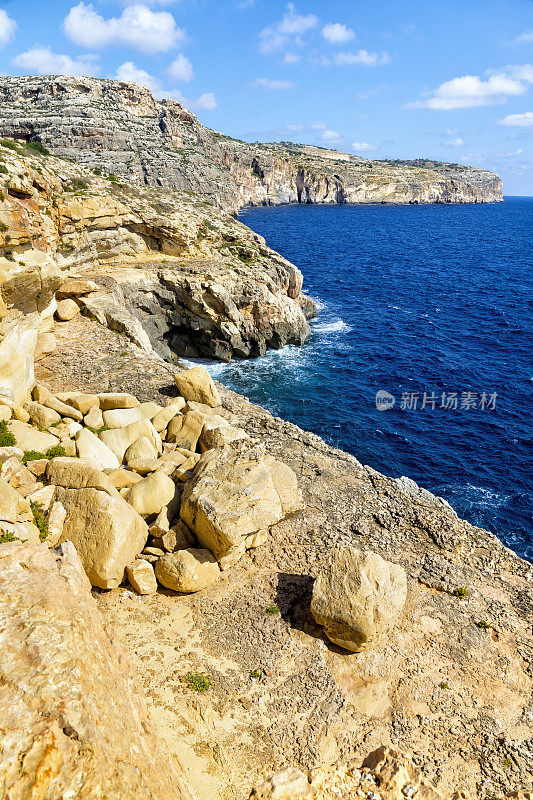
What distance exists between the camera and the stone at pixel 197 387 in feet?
79.9

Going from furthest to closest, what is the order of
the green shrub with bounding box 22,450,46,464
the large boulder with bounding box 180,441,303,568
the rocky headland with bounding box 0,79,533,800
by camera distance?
the green shrub with bounding box 22,450,46,464
the large boulder with bounding box 180,441,303,568
the rocky headland with bounding box 0,79,533,800

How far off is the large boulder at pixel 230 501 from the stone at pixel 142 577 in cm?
180

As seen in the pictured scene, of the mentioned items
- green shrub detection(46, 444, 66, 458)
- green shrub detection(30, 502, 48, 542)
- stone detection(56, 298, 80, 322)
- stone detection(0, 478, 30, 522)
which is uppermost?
stone detection(56, 298, 80, 322)

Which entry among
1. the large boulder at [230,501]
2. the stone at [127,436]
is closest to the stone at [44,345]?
the stone at [127,436]

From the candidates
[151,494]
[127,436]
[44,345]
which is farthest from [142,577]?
[44,345]

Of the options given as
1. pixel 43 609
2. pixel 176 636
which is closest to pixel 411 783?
pixel 176 636

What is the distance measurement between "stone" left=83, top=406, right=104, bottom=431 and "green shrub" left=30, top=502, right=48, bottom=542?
6.58 metres

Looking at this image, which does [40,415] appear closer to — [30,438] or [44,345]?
[30,438]

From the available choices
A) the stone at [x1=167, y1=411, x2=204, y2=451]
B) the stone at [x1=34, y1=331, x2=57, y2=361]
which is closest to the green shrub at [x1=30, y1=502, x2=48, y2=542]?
the stone at [x1=167, y1=411, x2=204, y2=451]

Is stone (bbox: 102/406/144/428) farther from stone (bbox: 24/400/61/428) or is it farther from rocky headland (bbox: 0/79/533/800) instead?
stone (bbox: 24/400/61/428)

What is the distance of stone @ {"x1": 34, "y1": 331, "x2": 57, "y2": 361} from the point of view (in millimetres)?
28797

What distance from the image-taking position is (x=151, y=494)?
645 inches

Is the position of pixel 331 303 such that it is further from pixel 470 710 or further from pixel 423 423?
pixel 470 710

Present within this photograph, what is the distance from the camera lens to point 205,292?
4747 cm
